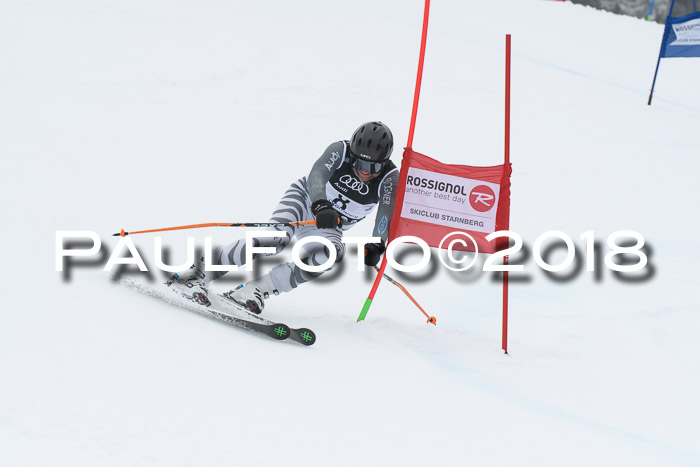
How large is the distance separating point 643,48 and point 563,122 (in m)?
8.41

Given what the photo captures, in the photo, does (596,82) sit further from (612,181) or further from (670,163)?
(612,181)

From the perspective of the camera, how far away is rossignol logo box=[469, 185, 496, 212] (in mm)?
4750

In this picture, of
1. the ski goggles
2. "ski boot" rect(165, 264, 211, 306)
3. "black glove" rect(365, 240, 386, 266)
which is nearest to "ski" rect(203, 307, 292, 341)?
"ski boot" rect(165, 264, 211, 306)

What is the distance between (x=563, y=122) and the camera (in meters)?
12.3

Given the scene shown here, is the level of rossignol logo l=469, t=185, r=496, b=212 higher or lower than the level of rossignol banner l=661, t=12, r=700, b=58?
lower

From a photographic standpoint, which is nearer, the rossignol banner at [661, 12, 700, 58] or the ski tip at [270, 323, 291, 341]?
the ski tip at [270, 323, 291, 341]

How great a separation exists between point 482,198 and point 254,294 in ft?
5.72

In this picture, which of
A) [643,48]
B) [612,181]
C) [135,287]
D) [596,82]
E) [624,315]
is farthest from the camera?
[643,48]

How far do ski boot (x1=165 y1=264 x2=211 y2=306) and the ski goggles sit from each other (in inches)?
51.6

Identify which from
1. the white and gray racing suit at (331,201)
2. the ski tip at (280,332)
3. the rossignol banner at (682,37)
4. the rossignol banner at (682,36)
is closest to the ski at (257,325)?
the ski tip at (280,332)

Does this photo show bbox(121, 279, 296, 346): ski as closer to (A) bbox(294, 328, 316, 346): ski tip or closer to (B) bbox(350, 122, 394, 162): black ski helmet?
(A) bbox(294, 328, 316, 346): ski tip

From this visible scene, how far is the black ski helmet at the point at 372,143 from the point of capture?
175 inches

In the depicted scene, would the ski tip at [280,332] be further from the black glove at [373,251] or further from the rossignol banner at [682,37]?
the rossignol banner at [682,37]

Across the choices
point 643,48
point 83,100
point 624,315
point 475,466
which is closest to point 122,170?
point 83,100
